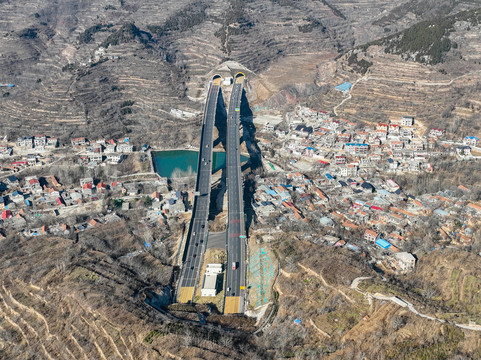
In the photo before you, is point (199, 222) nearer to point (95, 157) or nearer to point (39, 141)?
point (95, 157)

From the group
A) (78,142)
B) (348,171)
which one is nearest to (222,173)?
(348,171)

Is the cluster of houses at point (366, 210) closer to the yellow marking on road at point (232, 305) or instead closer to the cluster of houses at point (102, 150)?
the yellow marking on road at point (232, 305)

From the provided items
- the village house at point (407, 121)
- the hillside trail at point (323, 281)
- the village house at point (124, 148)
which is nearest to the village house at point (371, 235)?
the hillside trail at point (323, 281)

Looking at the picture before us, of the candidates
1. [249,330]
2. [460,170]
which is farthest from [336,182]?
[249,330]

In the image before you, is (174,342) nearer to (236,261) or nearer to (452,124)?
(236,261)

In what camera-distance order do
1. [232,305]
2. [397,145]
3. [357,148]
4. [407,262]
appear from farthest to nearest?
1. [357,148]
2. [397,145]
3. [407,262]
4. [232,305]

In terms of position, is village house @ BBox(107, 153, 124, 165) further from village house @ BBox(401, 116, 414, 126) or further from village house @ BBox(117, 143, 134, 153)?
village house @ BBox(401, 116, 414, 126)
